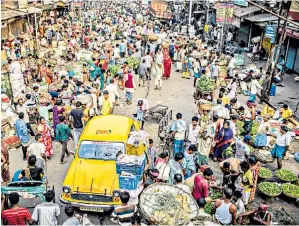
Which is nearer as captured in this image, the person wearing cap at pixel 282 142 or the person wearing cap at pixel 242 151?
the person wearing cap at pixel 242 151

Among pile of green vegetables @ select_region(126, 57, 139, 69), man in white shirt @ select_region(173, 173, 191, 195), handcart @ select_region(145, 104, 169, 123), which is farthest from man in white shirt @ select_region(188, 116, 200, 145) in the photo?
pile of green vegetables @ select_region(126, 57, 139, 69)

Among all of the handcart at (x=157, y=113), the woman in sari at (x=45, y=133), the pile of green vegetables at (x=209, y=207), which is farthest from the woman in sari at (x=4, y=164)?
the handcart at (x=157, y=113)

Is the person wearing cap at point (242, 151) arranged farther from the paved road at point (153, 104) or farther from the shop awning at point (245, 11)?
the shop awning at point (245, 11)

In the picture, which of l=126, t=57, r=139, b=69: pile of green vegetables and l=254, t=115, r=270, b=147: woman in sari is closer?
l=254, t=115, r=270, b=147: woman in sari

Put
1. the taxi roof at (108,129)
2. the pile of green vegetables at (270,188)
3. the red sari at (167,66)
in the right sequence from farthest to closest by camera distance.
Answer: the red sari at (167,66), the pile of green vegetables at (270,188), the taxi roof at (108,129)

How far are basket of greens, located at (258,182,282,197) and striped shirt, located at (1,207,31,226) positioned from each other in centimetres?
→ 581

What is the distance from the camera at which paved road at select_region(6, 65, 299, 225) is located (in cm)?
905

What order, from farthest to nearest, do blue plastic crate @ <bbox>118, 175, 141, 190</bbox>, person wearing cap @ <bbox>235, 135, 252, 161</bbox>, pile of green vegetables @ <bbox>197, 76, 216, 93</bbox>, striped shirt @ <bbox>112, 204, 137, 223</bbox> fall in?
pile of green vegetables @ <bbox>197, 76, 216, 93</bbox>, person wearing cap @ <bbox>235, 135, 252, 161</bbox>, blue plastic crate @ <bbox>118, 175, 141, 190</bbox>, striped shirt @ <bbox>112, 204, 137, 223</bbox>

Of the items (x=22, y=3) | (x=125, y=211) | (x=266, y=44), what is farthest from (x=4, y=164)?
(x=22, y=3)

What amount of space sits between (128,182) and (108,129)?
215cm

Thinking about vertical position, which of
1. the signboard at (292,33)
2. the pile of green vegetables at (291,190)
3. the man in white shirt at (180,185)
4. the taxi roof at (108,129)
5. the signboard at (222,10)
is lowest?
the pile of green vegetables at (291,190)

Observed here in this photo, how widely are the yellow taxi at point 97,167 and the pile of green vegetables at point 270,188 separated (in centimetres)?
374

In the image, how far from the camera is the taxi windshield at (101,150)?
8.71m

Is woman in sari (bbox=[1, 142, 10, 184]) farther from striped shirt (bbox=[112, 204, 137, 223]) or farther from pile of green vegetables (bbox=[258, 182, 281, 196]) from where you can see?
pile of green vegetables (bbox=[258, 182, 281, 196])
